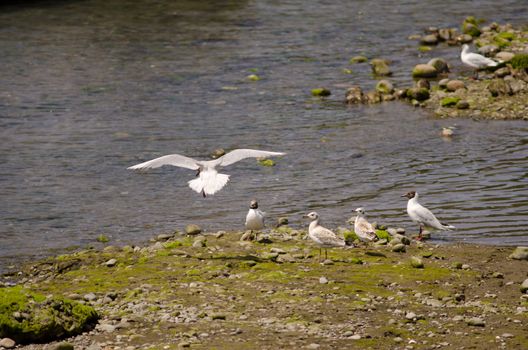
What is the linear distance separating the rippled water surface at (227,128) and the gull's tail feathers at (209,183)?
1632 mm

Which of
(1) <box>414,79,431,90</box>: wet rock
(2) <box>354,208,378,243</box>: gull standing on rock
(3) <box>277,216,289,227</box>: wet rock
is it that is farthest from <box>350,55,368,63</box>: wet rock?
(2) <box>354,208,378,243</box>: gull standing on rock

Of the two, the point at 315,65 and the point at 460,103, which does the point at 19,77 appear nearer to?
the point at 315,65

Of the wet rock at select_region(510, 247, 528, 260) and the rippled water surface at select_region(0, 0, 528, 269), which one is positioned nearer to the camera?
the wet rock at select_region(510, 247, 528, 260)

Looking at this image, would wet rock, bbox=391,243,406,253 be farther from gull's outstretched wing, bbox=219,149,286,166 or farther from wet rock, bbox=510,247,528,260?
gull's outstretched wing, bbox=219,149,286,166

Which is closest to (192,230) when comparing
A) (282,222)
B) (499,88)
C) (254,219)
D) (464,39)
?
(254,219)

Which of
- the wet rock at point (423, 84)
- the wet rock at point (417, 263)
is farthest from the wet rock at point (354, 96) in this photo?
the wet rock at point (417, 263)

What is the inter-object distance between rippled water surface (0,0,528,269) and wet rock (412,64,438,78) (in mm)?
444

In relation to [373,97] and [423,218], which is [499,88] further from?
[423,218]

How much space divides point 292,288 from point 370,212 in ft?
17.9

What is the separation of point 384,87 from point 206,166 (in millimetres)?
12608

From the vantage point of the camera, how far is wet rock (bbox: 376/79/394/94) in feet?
95.2

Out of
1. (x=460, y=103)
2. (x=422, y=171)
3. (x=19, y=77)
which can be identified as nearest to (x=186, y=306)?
(x=422, y=171)

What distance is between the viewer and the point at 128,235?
18.8 metres

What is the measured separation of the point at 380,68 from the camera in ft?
104
